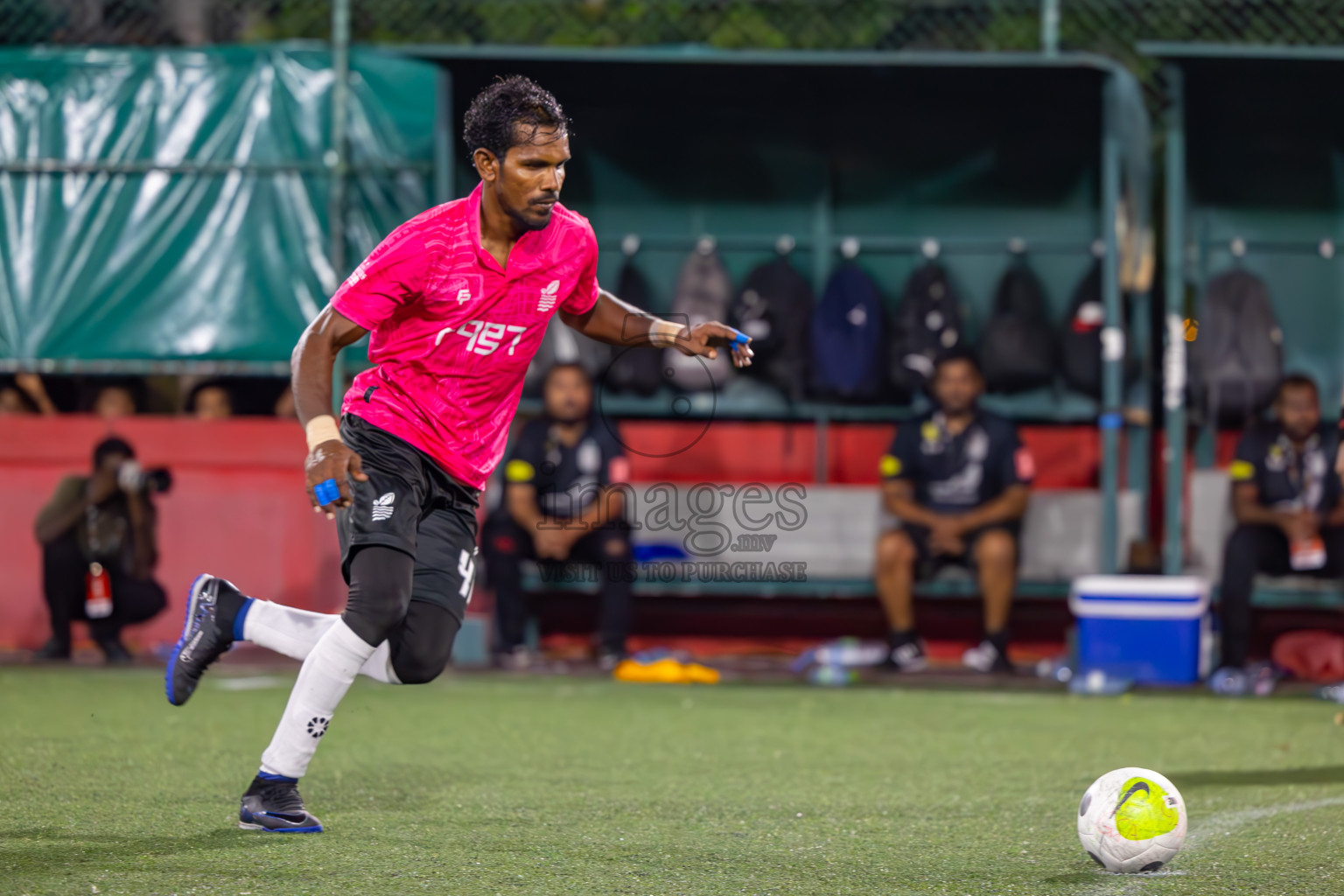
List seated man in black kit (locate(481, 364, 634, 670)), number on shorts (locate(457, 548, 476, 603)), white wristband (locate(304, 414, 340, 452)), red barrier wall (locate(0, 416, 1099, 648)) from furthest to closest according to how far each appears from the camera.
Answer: red barrier wall (locate(0, 416, 1099, 648)) < seated man in black kit (locate(481, 364, 634, 670)) < number on shorts (locate(457, 548, 476, 603)) < white wristband (locate(304, 414, 340, 452))

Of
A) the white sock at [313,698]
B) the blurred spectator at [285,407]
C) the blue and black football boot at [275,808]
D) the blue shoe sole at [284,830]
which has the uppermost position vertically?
the blurred spectator at [285,407]

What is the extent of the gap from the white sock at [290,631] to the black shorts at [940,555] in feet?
17.9

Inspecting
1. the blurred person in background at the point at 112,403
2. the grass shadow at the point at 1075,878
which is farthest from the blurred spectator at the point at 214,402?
the grass shadow at the point at 1075,878

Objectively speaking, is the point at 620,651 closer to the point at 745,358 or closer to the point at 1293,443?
the point at 1293,443

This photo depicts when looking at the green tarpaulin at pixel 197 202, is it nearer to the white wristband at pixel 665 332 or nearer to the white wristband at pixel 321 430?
the white wristband at pixel 665 332

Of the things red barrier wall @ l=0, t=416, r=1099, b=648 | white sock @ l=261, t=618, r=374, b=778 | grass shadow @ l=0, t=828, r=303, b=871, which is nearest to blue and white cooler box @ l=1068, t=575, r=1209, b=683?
red barrier wall @ l=0, t=416, r=1099, b=648

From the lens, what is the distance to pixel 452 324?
16.3ft

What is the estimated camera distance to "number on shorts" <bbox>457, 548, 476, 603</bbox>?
5.07 metres

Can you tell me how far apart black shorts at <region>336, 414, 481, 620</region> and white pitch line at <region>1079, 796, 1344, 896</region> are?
194 cm

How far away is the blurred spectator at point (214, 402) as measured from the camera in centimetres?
1099

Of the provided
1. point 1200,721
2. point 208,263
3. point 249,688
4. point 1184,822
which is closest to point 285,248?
point 208,263

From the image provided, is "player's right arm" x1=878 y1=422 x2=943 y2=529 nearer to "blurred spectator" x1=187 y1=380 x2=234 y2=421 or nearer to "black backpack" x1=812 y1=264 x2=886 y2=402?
"black backpack" x1=812 y1=264 x2=886 y2=402

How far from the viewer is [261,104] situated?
35.4ft

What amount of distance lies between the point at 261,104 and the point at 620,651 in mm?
4093
